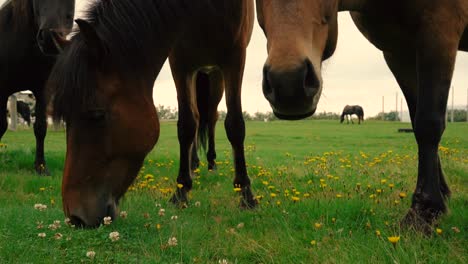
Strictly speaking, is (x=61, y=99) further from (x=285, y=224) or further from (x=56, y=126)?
(x=285, y=224)

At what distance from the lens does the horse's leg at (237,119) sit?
4367mm

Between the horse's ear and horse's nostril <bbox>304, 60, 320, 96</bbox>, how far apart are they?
1.55m

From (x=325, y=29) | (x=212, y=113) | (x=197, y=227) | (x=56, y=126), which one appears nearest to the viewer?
(x=325, y=29)

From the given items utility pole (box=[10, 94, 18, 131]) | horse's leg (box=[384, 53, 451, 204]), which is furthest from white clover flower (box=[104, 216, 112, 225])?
utility pole (box=[10, 94, 18, 131])

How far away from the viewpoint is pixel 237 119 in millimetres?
4535

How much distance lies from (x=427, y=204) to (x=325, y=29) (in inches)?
59.0

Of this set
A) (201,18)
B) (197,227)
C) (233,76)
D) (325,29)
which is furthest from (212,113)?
(325,29)

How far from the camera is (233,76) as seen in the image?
14.3 feet

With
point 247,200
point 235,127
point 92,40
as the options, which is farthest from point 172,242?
point 235,127

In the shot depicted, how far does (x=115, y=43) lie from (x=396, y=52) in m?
2.34

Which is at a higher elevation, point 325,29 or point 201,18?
point 201,18

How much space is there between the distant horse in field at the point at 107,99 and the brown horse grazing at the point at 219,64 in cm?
79

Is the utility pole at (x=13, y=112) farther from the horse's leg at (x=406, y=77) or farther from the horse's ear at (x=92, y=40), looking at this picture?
the horse's leg at (x=406, y=77)

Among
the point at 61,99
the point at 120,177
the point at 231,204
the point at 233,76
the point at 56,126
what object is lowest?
the point at 231,204
